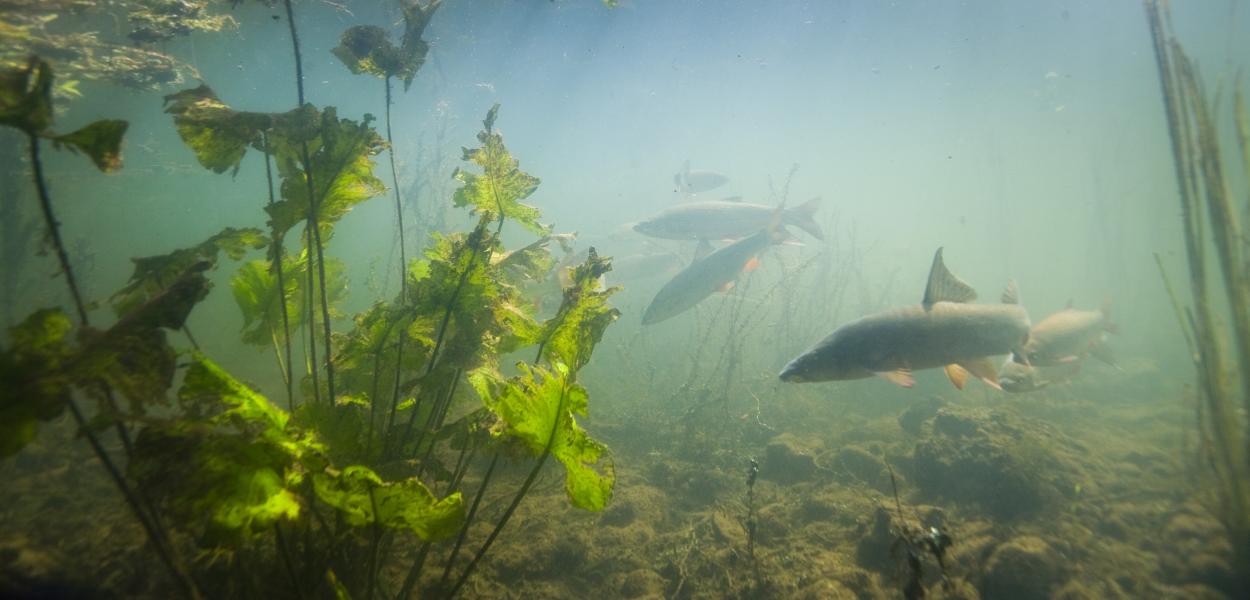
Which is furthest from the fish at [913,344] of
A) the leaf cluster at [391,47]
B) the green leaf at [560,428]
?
the leaf cluster at [391,47]

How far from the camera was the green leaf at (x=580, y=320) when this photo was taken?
2.17 metres

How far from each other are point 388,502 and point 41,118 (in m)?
1.64

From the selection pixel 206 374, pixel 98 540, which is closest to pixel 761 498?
pixel 206 374

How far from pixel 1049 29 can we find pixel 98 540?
1089 inches

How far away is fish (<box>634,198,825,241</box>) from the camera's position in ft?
33.3

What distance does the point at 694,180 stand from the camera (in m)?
15.1

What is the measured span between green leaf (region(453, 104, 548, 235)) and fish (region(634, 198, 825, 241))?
25.2 ft

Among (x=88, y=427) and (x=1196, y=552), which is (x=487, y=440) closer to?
(x=88, y=427)

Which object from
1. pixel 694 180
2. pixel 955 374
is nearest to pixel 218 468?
pixel 955 374

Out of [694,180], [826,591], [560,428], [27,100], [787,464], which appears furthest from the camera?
[694,180]

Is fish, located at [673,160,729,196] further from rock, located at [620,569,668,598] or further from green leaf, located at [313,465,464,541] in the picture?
green leaf, located at [313,465,464,541]

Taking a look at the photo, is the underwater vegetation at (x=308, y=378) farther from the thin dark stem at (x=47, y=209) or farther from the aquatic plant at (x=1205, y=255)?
the aquatic plant at (x=1205, y=255)

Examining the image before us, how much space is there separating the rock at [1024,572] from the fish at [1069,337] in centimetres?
223

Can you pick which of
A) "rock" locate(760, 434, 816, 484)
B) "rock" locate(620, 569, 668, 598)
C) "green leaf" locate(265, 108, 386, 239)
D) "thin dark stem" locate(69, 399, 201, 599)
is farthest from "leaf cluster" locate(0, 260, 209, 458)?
"rock" locate(760, 434, 816, 484)
